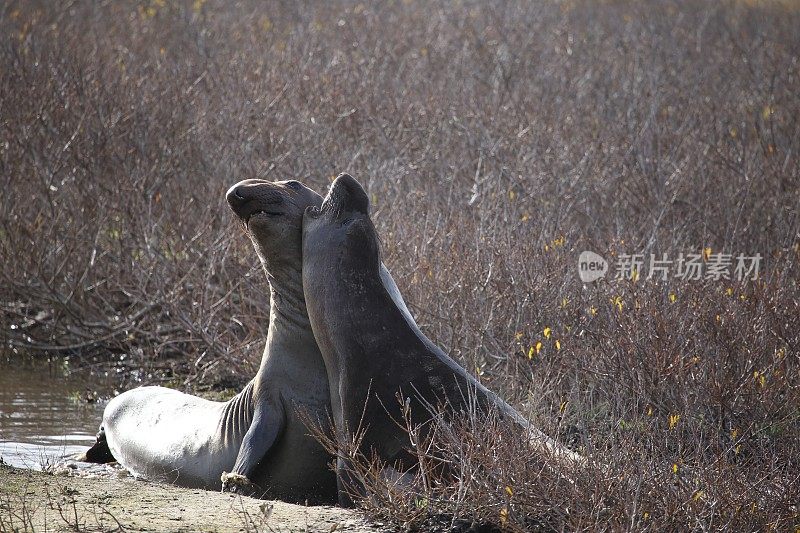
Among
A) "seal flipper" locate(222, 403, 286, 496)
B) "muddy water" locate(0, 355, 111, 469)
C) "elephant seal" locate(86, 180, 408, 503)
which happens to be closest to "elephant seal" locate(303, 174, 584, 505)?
"elephant seal" locate(86, 180, 408, 503)

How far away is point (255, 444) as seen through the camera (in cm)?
630


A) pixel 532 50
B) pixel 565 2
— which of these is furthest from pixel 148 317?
pixel 565 2

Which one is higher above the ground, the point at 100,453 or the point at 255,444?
the point at 255,444

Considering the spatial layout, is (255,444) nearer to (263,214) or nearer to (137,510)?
(137,510)

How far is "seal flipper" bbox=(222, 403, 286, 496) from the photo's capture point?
6238mm

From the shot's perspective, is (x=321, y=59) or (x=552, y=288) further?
(x=321, y=59)

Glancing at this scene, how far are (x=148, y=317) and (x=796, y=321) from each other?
215 inches

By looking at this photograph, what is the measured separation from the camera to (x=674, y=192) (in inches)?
445

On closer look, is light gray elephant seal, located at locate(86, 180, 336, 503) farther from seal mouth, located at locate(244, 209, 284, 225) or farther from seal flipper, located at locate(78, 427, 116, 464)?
seal flipper, located at locate(78, 427, 116, 464)

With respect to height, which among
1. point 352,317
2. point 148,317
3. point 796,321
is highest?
point 352,317

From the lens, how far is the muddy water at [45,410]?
302 inches

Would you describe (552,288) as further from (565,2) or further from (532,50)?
(565,2)

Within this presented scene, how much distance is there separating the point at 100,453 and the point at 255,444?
1.77 meters

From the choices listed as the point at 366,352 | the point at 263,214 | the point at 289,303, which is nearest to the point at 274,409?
the point at 289,303
